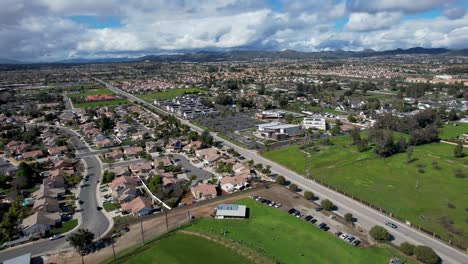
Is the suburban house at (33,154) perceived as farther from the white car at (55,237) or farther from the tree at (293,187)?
the tree at (293,187)

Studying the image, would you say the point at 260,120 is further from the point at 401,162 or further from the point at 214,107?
the point at 401,162

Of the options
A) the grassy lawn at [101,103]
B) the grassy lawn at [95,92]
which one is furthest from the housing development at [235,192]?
the grassy lawn at [95,92]

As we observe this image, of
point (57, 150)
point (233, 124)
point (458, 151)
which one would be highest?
point (458, 151)

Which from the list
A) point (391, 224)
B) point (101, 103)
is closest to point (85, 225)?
point (391, 224)

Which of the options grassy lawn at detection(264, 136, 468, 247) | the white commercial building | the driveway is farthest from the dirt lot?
the white commercial building

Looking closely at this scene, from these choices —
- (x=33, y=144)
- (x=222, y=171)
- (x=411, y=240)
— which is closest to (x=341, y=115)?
(x=222, y=171)

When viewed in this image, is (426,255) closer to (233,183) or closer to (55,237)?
(233,183)

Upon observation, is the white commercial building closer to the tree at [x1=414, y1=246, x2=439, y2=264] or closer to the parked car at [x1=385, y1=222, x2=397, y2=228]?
the parked car at [x1=385, y1=222, x2=397, y2=228]
